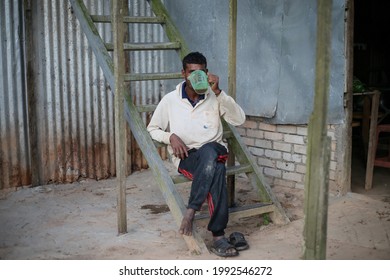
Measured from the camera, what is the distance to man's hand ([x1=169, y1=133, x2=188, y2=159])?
15.9 feet

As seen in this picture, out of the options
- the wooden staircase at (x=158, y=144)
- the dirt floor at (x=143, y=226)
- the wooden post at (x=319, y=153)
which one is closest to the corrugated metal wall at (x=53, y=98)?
the dirt floor at (x=143, y=226)

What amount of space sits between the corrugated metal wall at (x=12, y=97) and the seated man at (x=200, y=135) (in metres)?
2.18

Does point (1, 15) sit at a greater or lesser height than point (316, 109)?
greater

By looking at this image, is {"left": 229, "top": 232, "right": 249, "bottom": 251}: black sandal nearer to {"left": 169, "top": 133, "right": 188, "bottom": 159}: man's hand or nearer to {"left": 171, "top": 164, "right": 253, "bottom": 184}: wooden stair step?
{"left": 171, "top": 164, "right": 253, "bottom": 184}: wooden stair step

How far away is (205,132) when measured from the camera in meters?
5.00

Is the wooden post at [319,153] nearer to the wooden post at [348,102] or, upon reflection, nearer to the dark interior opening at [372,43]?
the wooden post at [348,102]

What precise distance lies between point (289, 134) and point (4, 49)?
3.37m

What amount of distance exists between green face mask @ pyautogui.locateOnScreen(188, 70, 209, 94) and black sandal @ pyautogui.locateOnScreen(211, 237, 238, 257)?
1.28m

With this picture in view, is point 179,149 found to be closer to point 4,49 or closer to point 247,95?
point 247,95

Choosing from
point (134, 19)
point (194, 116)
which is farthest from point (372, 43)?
point (194, 116)

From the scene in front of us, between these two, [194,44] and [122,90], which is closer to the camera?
[122,90]

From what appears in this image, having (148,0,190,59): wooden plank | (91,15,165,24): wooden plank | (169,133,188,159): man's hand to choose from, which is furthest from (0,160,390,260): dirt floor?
(91,15,165,24): wooden plank

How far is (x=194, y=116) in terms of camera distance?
4977 mm
